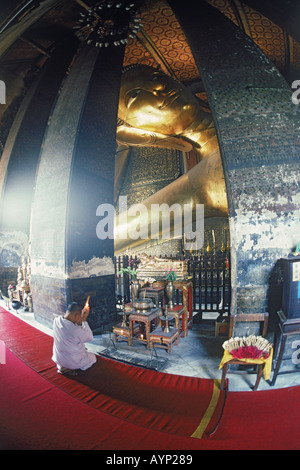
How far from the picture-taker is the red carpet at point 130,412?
1.70 meters

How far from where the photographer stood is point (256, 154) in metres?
3.00

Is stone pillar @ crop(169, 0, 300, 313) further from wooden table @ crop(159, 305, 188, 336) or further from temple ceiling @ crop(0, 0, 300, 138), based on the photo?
temple ceiling @ crop(0, 0, 300, 138)

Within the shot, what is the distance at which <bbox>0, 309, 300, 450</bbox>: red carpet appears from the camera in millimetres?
1697

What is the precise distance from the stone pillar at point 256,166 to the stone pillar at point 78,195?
2.45 metres

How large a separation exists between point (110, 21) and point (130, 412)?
742 centimetres

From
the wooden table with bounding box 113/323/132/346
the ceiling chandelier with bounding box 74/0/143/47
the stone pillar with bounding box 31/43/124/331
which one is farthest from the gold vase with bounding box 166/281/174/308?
the ceiling chandelier with bounding box 74/0/143/47

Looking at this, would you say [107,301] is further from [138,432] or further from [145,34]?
[145,34]

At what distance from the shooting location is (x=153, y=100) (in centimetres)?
597

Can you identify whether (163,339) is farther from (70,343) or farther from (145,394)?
(70,343)

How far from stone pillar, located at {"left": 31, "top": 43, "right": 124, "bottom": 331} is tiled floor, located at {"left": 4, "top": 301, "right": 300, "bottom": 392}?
880 mm

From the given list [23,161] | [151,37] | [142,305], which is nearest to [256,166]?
[142,305]

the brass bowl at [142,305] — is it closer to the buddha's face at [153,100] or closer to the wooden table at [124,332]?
the wooden table at [124,332]

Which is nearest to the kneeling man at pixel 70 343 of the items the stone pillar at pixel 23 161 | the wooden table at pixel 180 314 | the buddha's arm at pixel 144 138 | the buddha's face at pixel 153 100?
the wooden table at pixel 180 314
